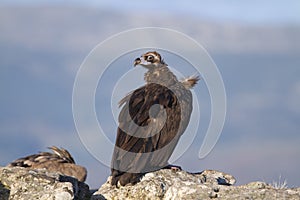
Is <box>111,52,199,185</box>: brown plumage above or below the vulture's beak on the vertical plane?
below

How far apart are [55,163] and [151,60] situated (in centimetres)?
434

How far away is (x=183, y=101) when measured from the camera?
16.3 meters

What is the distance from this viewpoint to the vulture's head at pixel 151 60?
57.8ft

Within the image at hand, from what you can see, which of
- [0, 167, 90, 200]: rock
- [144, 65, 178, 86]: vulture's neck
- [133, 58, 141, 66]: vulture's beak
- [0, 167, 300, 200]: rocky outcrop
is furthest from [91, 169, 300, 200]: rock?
[133, 58, 141, 66]: vulture's beak

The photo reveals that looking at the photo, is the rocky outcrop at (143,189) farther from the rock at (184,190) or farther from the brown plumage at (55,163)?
the brown plumage at (55,163)

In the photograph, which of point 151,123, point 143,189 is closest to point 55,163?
point 151,123

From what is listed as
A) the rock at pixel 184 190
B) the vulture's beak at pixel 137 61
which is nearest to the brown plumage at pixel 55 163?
the vulture's beak at pixel 137 61

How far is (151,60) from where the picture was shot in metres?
17.7

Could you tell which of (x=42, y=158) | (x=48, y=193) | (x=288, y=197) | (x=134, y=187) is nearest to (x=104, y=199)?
(x=134, y=187)

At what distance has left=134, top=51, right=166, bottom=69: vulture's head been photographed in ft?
57.8

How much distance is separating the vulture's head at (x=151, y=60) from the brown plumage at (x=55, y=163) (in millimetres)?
3970

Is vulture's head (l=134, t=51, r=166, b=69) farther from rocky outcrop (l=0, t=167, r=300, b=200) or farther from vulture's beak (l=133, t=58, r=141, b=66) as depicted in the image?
rocky outcrop (l=0, t=167, r=300, b=200)

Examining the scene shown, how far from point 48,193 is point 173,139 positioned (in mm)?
4640

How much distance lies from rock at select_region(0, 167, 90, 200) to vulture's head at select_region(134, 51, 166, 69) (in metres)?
4.91
